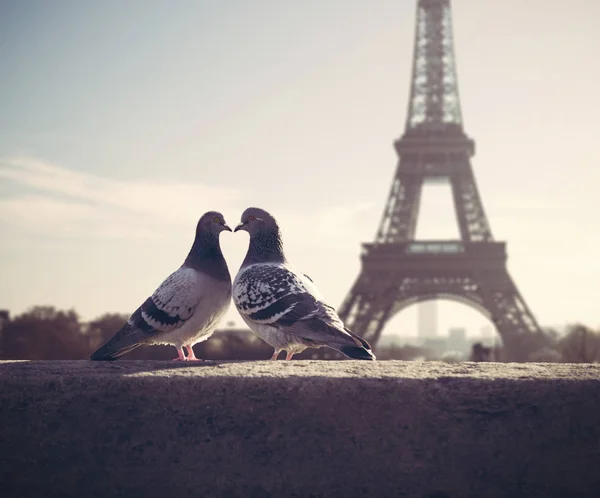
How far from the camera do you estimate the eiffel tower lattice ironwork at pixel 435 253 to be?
117 feet

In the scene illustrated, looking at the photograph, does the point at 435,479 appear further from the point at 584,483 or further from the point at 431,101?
the point at 431,101

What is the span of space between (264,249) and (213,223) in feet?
1.25

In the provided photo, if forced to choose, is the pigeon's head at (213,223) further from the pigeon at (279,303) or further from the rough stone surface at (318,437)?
the rough stone surface at (318,437)

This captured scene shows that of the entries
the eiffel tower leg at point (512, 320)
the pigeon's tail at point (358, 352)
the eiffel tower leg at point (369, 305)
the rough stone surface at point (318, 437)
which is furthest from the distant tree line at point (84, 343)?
the rough stone surface at point (318, 437)

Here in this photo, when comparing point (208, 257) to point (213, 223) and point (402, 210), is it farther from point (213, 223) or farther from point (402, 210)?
point (402, 210)

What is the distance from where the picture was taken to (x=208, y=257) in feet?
14.5

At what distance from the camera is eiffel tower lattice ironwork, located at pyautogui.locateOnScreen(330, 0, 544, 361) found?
35656 mm

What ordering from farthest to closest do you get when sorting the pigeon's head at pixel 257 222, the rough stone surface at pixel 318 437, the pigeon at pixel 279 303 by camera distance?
the pigeon's head at pixel 257 222, the pigeon at pixel 279 303, the rough stone surface at pixel 318 437

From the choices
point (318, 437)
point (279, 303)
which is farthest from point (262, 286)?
point (318, 437)

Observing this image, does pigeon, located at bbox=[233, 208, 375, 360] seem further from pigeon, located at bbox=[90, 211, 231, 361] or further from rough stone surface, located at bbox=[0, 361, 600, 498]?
rough stone surface, located at bbox=[0, 361, 600, 498]

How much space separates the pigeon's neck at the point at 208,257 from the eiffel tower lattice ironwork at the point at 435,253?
29.7 meters

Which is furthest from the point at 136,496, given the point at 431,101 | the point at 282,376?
the point at 431,101

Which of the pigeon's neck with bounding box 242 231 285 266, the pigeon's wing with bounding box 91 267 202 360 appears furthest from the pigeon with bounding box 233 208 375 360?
the pigeon's wing with bounding box 91 267 202 360

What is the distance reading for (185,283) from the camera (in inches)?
166
